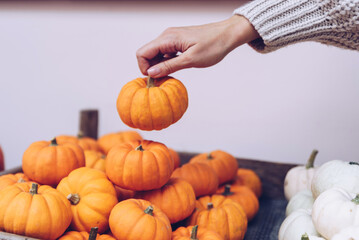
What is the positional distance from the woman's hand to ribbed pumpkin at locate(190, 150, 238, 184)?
23.8 inches

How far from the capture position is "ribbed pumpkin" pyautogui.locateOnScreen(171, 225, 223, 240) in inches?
48.0

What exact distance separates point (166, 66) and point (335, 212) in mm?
692

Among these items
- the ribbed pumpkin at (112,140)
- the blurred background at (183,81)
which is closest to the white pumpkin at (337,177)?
the ribbed pumpkin at (112,140)

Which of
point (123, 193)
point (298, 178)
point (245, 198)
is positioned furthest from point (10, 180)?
point (298, 178)

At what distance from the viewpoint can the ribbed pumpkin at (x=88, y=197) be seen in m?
1.25

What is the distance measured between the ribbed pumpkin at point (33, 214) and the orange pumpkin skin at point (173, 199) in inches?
11.4

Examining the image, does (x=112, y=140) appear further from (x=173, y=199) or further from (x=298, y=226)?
(x=298, y=226)

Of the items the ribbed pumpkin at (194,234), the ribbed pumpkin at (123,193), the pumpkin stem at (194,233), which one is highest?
the ribbed pumpkin at (123,193)

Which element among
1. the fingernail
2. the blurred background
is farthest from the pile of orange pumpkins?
the blurred background

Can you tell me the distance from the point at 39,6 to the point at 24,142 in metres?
1.20

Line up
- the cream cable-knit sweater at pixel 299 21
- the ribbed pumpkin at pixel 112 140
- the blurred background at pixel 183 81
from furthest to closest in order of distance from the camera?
the blurred background at pixel 183 81 → the ribbed pumpkin at pixel 112 140 → the cream cable-knit sweater at pixel 299 21

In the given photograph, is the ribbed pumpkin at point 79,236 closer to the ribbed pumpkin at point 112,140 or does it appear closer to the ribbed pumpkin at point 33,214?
the ribbed pumpkin at point 33,214

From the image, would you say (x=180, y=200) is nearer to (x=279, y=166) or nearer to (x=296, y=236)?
(x=296, y=236)

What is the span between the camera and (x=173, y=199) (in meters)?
1.34
